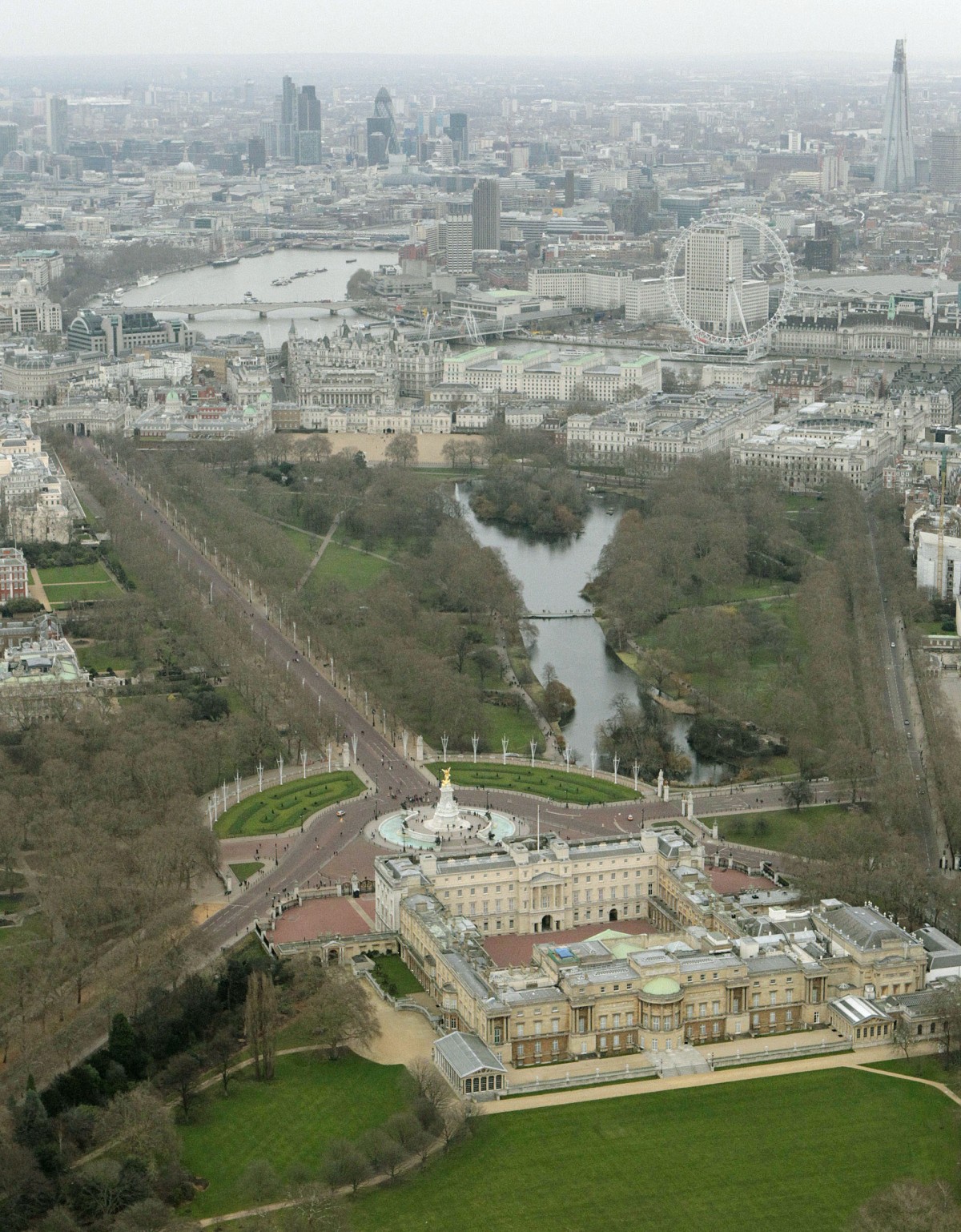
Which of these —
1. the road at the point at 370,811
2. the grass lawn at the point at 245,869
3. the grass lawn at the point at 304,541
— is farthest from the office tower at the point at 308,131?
the grass lawn at the point at 245,869

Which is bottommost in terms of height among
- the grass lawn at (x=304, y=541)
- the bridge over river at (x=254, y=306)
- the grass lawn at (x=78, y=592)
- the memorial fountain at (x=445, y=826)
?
the grass lawn at (x=304, y=541)

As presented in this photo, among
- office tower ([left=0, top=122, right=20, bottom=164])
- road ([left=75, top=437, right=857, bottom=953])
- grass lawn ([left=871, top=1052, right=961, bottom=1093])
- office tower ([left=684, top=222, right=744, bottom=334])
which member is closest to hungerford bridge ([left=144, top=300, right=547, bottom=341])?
office tower ([left=684, top=222, right=744, bottom=334])

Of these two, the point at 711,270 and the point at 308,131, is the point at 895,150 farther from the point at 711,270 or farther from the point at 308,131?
the point at 711,270

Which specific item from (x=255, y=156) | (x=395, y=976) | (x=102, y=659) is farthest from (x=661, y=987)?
(x=255, y=156)

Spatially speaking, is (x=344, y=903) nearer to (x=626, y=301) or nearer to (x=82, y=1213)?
(x=82, y=1213)

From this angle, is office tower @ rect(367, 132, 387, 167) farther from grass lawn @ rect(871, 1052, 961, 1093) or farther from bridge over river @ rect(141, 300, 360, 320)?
grass lawn @ rect(871, 1052, 961, 1093)

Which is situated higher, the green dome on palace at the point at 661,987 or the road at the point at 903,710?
the green dome on palace at the point at 661,987

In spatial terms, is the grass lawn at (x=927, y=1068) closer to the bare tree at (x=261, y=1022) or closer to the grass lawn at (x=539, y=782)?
the bare tree at (x=261, y=1022)
